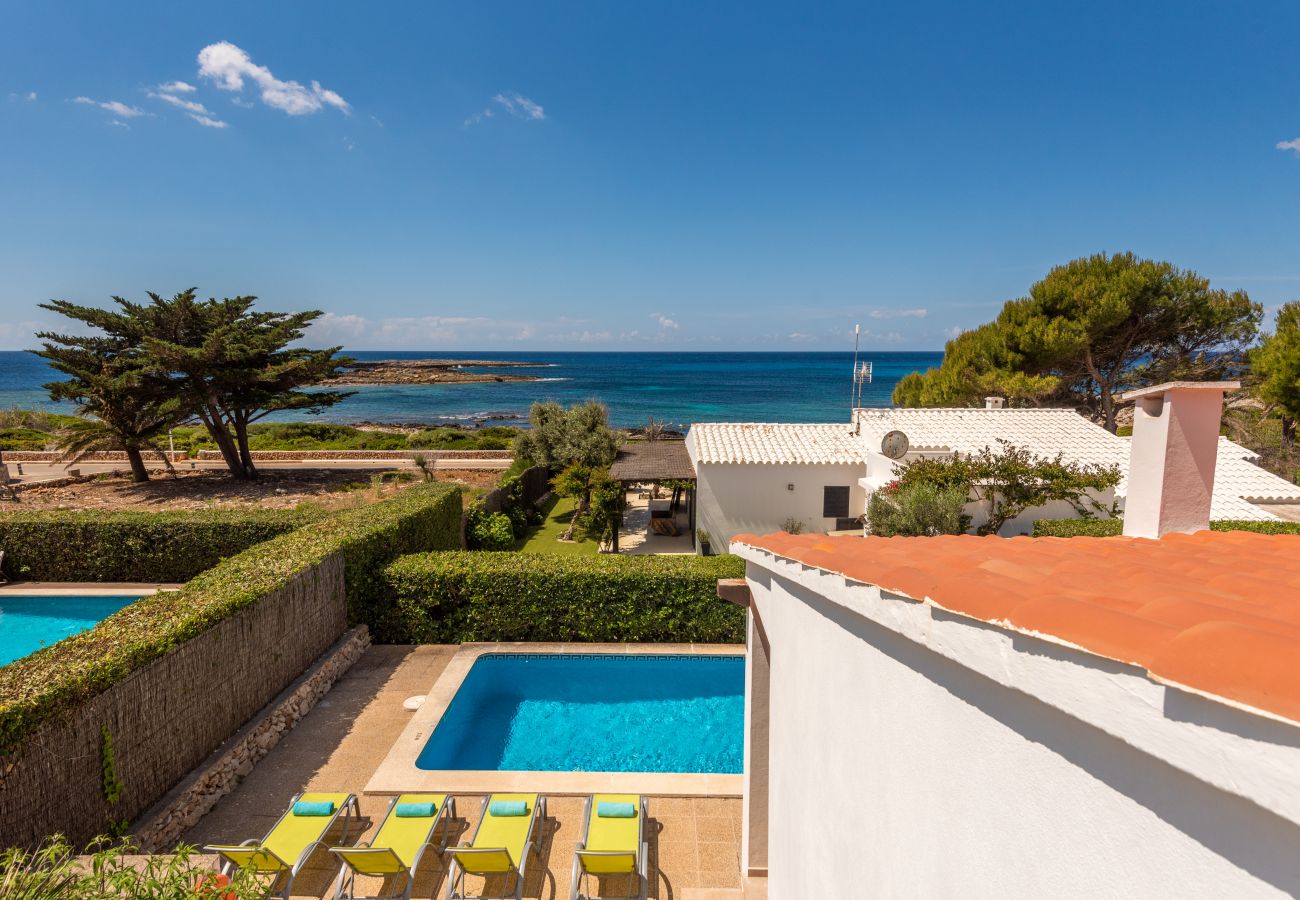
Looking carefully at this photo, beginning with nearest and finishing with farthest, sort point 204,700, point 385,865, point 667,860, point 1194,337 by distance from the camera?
point 385,865
point 667,860
point 204,700
point 1194,337

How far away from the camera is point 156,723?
308 inches

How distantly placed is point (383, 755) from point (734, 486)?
1239 cm

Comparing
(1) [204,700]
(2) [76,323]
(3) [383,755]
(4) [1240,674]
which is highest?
(2) [76,323]

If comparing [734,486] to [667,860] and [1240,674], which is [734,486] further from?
[1240,674]

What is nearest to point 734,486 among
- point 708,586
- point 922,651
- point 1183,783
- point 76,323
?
point 708,586

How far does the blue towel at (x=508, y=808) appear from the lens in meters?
7.51

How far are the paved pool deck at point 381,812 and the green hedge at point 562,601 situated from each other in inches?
72.0

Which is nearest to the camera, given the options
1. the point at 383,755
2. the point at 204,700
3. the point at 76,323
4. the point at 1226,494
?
the point at 204,700

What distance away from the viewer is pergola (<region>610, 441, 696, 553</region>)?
19.3m

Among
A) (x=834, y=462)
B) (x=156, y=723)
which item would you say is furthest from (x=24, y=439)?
(x=834, y=462)

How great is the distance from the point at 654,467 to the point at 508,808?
44.0 ft

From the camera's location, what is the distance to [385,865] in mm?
6711

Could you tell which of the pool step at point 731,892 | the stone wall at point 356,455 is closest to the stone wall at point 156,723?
the pool step at point 731,892

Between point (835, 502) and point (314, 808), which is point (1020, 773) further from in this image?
point (835, 502)
